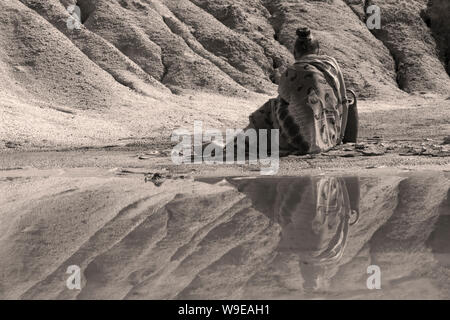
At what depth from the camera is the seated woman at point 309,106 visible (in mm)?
9836

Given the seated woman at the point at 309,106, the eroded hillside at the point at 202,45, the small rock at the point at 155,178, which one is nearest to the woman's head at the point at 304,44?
the seated woman at the point at 309,106

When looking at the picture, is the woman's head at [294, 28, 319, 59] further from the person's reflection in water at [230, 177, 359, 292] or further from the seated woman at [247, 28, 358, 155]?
the person's reflection in water at [230, 177, 359, 292]

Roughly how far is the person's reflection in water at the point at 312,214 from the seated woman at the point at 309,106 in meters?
1.82

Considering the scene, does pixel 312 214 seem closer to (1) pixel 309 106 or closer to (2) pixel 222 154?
(1) pixel 309 106

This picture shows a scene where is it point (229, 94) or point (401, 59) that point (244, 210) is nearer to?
point (229, 94)

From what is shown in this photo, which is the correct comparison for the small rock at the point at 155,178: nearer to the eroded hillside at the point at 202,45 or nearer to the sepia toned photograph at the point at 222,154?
the sepia toned photograph at the point at 222,154

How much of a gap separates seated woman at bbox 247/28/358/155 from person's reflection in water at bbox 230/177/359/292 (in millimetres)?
1823

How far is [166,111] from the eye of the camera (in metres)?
16.0

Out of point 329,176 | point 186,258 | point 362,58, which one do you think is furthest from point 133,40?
point 186,258

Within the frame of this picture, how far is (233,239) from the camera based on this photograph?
17.0 ft

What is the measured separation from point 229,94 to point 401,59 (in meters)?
7.65

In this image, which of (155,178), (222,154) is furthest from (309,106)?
(155,178)

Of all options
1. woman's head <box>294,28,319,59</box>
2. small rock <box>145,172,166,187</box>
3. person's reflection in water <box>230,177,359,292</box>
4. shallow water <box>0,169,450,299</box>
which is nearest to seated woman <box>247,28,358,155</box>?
woman's head <box>294,28,319,59</box>
